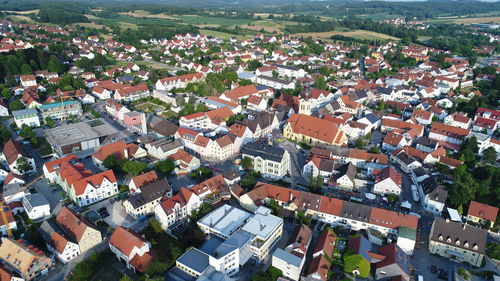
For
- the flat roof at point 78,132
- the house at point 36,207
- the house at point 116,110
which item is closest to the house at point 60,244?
the house at point 36,207

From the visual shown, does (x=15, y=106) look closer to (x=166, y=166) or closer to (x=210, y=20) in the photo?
(x=166, y=166)

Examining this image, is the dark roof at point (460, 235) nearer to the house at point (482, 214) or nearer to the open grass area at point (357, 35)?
the house at point (482, 214)

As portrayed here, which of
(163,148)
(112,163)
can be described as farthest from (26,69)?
(163,148)

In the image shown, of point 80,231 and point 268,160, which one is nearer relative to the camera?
point 80,231

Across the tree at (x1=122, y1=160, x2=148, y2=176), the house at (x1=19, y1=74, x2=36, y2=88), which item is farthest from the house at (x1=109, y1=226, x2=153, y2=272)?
the house at (x1=19, y1=74, x2=36, y2=88)

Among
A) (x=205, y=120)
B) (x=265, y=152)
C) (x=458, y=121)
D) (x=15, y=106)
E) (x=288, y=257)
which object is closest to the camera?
(x=288, y=257)

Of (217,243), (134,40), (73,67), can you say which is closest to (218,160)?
(217,243)

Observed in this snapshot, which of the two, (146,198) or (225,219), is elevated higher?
(146,198)

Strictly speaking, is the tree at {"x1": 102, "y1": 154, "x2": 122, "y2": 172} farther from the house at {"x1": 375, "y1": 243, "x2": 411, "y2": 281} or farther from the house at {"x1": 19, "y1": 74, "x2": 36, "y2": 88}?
the house at {"x1": 19, "y1": 74, "x2": 36, "y2": 88}

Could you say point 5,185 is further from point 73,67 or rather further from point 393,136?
point 73,67
